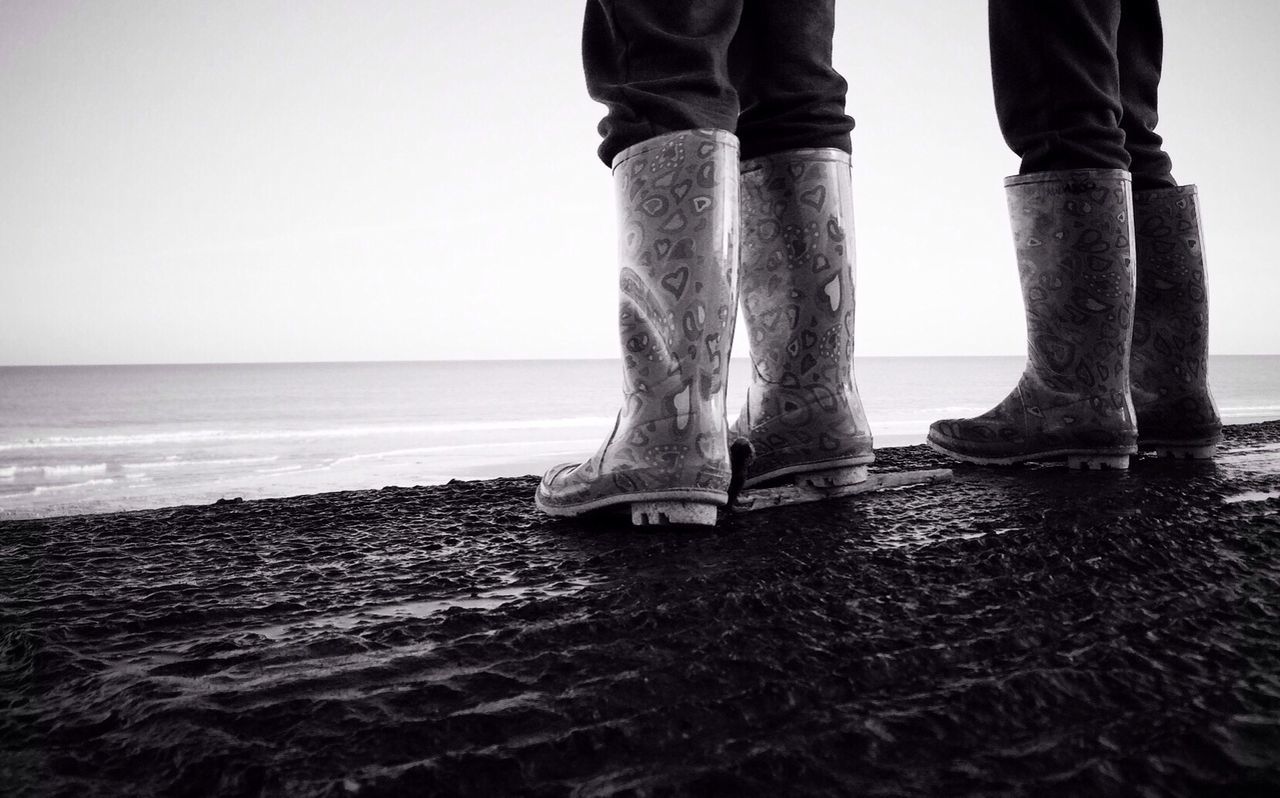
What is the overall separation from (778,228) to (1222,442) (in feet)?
5.73

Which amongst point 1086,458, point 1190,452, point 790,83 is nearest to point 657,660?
point 790,83

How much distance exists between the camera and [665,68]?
1.15 m

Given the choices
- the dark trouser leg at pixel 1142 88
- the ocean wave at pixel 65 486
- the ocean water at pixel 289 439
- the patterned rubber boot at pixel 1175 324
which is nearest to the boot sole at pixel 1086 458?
the patterned rubber boot at pixel 1175 324

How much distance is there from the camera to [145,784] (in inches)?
17.1

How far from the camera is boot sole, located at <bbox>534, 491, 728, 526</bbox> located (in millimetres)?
1117

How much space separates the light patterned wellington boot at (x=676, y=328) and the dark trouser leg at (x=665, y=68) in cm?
4

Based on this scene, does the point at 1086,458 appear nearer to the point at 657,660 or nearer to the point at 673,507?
the point at 673,507

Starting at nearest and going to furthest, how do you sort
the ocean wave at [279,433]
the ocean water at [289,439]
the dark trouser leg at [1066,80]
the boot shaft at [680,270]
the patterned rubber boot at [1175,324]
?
1. the boot shaft at [680,270]
2. the dark trouser leg at [1066,80]
3. the patterned rubber boot at [1175,324]
4. the ocean water at [289,439]
5. the ocean wave at [279,433]

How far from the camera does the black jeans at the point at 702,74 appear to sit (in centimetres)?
114

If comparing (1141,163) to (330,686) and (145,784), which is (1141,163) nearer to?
(330,686)

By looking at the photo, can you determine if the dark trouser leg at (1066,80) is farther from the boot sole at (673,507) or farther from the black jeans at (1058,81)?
the boot sole at (673,507)

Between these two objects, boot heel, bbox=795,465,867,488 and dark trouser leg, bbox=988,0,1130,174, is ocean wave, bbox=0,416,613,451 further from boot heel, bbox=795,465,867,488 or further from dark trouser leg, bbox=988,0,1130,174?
boot heel, bbox=795,465,867,488

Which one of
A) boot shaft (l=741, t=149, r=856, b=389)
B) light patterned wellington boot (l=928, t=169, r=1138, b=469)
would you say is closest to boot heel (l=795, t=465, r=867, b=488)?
boot shaft (l=741, t=149, r=856, b=389)

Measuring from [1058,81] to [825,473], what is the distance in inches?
40.2
